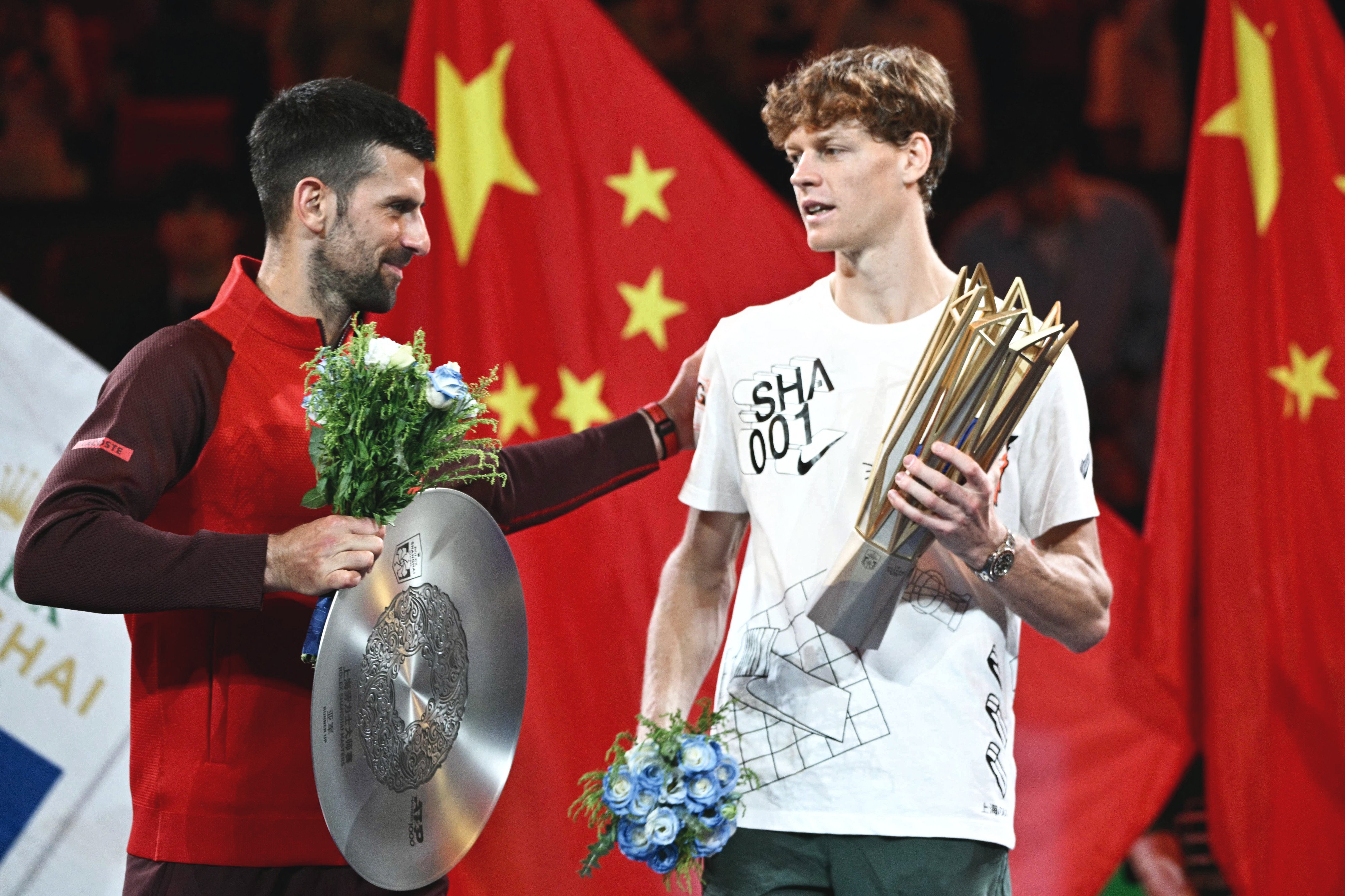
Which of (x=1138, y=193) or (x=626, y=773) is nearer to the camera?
(x=626, y=773)

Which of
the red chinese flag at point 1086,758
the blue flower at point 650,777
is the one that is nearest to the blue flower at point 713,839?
the blue flower at point 650,777

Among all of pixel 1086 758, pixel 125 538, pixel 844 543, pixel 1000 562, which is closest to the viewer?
pixel 125 538

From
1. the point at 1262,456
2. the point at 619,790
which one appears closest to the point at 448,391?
the point at 619,790

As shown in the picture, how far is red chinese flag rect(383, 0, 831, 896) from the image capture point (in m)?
3.55

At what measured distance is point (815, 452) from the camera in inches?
103

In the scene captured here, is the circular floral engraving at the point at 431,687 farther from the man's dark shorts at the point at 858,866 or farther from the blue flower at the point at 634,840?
the man's dark shorts at the point at 858,866

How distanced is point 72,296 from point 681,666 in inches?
166

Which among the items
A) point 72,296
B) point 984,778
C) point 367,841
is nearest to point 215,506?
point 367,841

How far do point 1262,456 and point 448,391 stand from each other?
8.33 feet

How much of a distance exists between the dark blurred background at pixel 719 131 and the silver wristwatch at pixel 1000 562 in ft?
12.1

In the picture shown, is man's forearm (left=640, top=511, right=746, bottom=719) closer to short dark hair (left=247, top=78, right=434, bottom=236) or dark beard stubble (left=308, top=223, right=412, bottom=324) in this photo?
dark beard stubble (left=308, top=223, right=412, bottom=324)

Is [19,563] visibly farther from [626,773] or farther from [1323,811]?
[1323,811]

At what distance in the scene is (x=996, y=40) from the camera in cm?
713

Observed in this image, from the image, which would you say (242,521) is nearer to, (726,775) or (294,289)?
(294,289)
